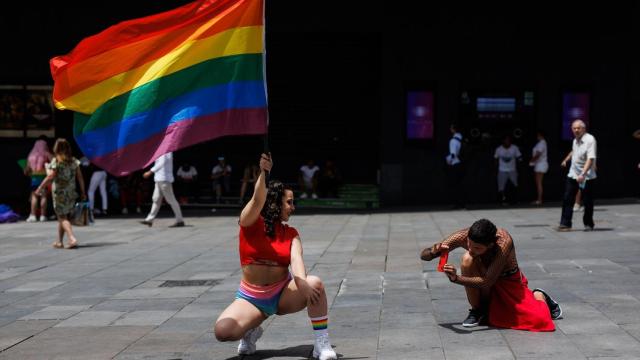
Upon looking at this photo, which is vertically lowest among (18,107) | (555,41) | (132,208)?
(132,208)

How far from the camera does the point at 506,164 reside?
2305 cm

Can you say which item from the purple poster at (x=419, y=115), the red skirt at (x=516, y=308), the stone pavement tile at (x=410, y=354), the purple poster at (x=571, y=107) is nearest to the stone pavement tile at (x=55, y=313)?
the stone pavement tile at (x=410, y=354)

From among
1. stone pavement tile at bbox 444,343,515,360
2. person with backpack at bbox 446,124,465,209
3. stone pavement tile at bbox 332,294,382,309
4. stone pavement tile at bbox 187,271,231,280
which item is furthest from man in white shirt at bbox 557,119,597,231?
stone pavement tile at bbox 444,343,515,360

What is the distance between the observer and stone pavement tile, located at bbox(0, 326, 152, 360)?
691 cm

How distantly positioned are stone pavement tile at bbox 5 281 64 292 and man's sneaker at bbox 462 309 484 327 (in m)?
4.96

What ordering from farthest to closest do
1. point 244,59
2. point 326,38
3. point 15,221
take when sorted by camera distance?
point 326,38
point 15,221
point 244,59

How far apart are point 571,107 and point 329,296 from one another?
16352mm

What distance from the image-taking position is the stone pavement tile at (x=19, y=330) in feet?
24.5

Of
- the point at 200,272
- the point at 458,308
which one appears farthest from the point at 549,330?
the point at 200,272

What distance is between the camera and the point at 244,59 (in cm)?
727

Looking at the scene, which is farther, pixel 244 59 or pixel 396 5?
pixel 396 5

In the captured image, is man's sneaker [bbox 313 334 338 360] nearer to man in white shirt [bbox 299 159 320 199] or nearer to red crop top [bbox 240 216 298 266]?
red crop top [bbox 240 216 298 266]

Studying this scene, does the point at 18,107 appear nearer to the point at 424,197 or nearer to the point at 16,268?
the point at 424,197

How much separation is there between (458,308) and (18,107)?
18294 millimetres
